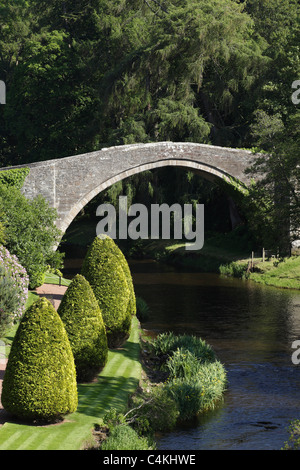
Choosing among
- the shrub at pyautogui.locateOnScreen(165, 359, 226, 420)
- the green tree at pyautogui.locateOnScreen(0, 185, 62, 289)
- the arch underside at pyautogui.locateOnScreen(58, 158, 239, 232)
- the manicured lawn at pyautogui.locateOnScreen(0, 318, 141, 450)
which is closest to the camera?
the manicured lawn at pyautogui.locateOnScreen(0, 318, 141, 450)

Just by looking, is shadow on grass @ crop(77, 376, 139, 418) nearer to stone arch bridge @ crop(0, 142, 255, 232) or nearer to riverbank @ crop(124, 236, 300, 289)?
riverbank @ crop(124, 236, 300, 289)

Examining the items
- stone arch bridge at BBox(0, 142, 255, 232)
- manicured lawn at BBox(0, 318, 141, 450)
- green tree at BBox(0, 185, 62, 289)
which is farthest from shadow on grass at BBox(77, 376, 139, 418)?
stone arch bridge at BBox(0, 142, 255, 232)

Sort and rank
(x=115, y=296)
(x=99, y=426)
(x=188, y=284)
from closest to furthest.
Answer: (x=99, y=426) → (x=115, y=296) → (x=188, y=284)

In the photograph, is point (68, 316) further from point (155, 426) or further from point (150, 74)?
point (150, 74)

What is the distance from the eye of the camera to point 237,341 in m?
26.7

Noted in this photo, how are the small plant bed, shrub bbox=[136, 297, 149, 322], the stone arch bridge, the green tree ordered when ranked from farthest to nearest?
the stone arch bridge < shrub bbox=[136, 297, 149, 322] < the green tree < the small plant bed

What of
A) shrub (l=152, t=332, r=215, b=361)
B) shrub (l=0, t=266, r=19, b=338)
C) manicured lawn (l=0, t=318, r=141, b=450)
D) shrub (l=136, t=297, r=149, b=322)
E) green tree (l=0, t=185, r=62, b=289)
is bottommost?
manicured lawn (l=0, t=318, r=141, b=450)

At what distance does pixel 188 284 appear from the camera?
137ft

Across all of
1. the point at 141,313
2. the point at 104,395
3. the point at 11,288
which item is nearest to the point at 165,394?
the point at 104,395

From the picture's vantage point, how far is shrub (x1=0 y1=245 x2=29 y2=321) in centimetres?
2114

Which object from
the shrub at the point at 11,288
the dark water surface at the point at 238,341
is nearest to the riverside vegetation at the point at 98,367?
the dark water surface at the point at 238,341

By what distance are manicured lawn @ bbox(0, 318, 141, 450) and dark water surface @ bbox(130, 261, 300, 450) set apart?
1802 mm
